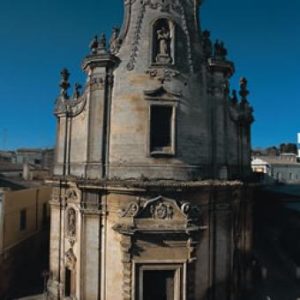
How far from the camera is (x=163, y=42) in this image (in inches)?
722

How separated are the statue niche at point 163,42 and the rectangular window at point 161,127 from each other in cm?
222

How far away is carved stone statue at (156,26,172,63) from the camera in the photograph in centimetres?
1811

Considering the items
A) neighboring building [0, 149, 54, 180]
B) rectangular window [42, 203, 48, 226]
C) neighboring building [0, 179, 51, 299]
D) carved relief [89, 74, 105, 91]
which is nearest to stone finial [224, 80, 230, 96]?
carved relief [89, 74, 105, 91]

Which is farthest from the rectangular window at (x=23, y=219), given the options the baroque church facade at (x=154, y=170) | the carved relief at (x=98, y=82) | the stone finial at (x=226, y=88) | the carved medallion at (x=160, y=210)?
the stone finial at (x=226, y=88)

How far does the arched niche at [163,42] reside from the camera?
18125mm

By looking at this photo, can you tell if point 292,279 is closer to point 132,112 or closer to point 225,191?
point 225,191

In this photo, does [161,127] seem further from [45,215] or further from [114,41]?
[45,215]

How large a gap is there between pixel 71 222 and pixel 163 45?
1003 cm

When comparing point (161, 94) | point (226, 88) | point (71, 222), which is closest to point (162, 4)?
point (161, 94)

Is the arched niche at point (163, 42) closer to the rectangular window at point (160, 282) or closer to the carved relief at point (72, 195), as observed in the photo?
the carved relief at point (72, 195)

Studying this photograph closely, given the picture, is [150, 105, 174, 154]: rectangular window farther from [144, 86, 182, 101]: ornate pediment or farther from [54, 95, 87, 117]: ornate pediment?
[54, 95, 87, 117]: ornate pediment

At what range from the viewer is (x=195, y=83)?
18578mm

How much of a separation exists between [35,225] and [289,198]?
18.4 metres

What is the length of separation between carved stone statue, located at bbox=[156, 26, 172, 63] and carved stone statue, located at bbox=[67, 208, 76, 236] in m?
8.80
